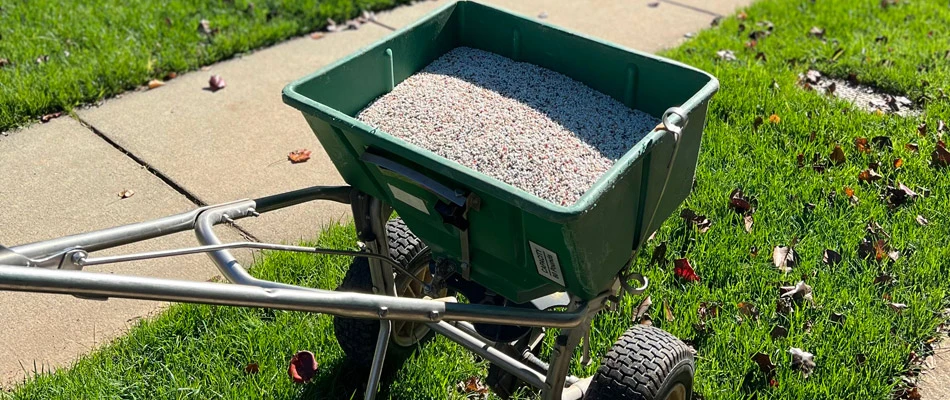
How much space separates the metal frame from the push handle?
24 centimetres

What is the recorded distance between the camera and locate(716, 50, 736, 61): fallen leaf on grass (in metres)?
4.97

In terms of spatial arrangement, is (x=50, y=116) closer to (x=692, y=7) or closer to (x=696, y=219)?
(x=696, y=219)

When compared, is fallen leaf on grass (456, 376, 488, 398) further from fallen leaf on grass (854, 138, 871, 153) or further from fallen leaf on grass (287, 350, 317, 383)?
fallen leaf on grass (854, 138, 871, 153)

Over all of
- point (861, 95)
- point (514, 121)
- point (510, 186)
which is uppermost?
point (510, 186)

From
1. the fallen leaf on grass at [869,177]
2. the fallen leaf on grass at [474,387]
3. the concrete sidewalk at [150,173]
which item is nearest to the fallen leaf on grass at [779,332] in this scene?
the fallen leaf on grass at [474,387]

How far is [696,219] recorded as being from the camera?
367 cm

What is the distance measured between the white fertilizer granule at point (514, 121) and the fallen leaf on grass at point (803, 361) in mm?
1134

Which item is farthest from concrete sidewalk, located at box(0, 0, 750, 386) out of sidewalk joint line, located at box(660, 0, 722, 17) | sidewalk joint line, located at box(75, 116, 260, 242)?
sidewalk joint line, located at box(660, 0, 722, 17)

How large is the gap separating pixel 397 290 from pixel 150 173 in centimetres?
173

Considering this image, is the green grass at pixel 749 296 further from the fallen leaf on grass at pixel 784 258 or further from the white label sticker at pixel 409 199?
the white label sticker at pixel 409 199

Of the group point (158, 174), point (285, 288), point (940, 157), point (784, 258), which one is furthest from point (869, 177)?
point (158, 174)

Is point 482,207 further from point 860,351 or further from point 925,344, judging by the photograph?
point 925,344

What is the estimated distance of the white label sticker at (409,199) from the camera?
217 cm

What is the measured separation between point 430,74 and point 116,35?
299cm
